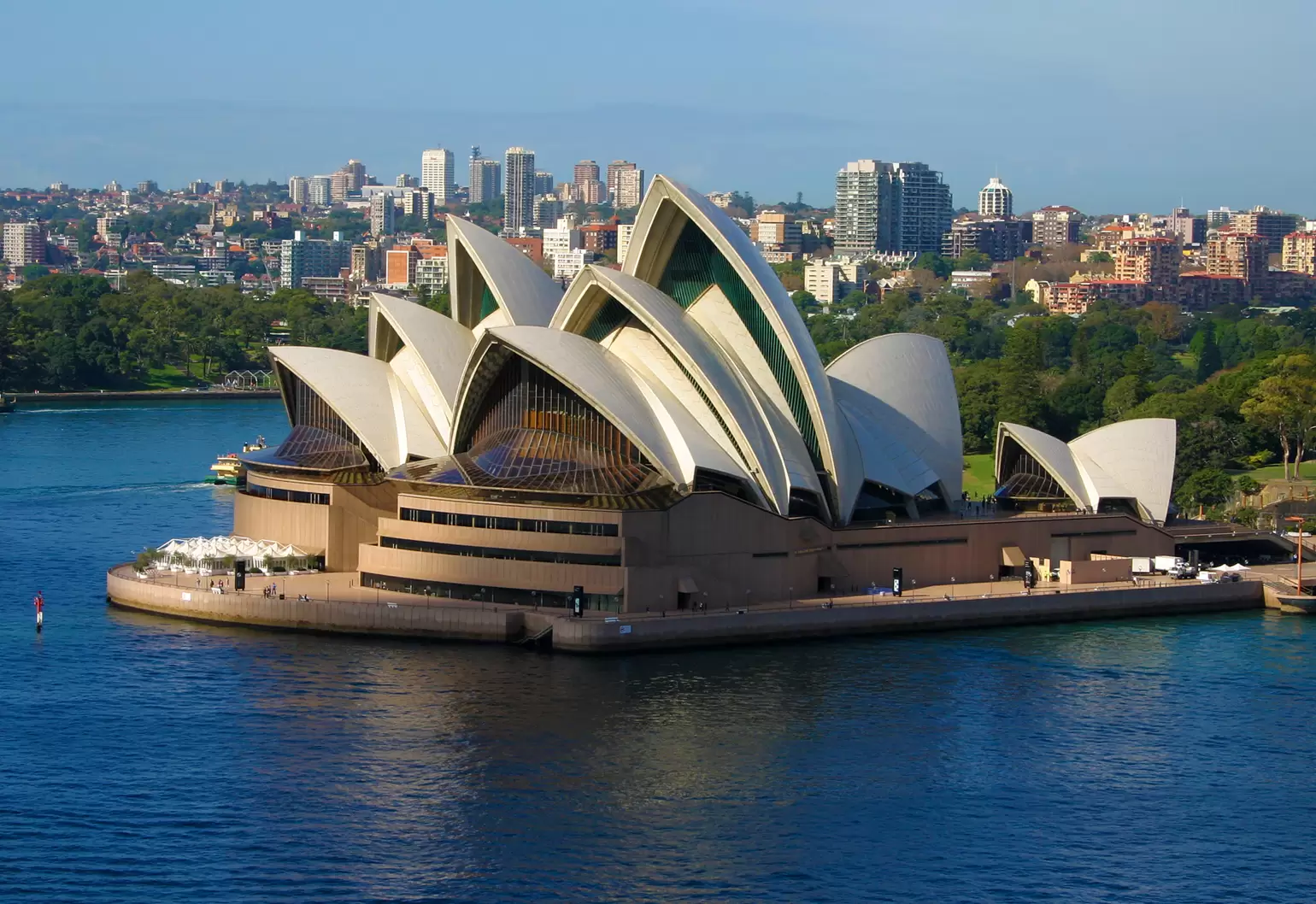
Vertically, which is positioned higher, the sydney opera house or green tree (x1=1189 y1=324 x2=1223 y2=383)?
green tree (x1=1189 y1=324 x2=1223 y2=383)

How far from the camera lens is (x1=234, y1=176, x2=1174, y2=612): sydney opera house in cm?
4491

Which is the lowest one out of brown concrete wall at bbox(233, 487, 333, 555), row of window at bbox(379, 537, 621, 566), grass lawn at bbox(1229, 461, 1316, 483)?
row of window at bbox(379, 537, 621, 566)

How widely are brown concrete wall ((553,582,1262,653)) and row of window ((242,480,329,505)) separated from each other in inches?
397

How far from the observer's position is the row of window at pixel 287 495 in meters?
50.2

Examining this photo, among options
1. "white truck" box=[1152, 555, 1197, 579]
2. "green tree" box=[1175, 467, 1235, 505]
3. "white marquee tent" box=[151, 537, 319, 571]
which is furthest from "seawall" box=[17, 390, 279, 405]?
"white truck" box=[1152, 555, 1197, 579]

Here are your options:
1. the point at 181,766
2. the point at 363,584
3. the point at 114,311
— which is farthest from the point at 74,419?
the point at 181,766

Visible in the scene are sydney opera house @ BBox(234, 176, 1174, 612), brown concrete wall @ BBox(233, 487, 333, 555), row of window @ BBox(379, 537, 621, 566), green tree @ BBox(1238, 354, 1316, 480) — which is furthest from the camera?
green tree @ BBox(1238, 354, 1316, 480)

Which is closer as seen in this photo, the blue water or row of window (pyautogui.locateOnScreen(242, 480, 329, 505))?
the blue water

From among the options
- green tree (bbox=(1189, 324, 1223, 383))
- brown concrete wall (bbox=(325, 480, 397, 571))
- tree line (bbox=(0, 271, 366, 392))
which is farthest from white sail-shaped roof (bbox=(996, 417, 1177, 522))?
tree line (bbox=(0, 271, 366, 392))

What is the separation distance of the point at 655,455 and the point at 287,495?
10.9m

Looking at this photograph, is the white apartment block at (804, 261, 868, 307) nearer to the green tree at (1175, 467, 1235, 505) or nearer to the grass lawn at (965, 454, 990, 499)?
the grass lawn at (965, 454, 990, 499)

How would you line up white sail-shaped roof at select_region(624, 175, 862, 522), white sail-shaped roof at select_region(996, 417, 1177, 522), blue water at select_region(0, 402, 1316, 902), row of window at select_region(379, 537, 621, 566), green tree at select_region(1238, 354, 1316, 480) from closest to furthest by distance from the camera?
blue water at select_region(0, 402, 1316, 902) < row of window at select_region(379, 537, 621, 566) < white sail-shaped roof at select_region(624, 175, 862, 522) < white sail-shaped roof at select_region(996, 417, 1177, 522) < green tree at select_region(1238, 354, 1316, 480)

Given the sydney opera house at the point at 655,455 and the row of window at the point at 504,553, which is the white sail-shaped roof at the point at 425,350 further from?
the row of window at the point at 504,553

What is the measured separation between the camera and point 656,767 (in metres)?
33.3
